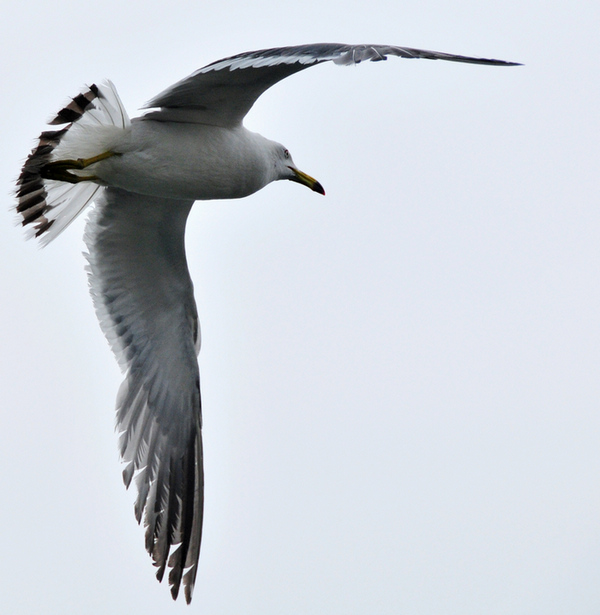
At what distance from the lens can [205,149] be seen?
6496 mm

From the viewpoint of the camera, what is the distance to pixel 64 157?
644 cm

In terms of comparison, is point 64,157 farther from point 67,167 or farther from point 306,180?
point 306,180

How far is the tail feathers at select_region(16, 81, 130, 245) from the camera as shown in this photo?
20.1ft

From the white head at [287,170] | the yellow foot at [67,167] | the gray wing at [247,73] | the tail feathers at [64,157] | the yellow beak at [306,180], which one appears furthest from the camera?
the yellow beak at [306,180]

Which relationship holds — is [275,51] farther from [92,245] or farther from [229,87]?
[92,245]

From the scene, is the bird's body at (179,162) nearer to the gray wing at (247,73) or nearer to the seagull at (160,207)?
the seagull at (160,207)

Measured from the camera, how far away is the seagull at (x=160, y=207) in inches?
243

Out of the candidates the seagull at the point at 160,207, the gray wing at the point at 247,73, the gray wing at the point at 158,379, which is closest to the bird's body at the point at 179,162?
the seagull at the point at 160,207

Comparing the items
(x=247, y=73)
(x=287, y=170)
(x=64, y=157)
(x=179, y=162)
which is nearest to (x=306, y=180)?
(x=287, y=170)

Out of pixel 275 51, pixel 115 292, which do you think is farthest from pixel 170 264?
pixel 275 51

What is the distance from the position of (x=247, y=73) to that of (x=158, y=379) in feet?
9.18

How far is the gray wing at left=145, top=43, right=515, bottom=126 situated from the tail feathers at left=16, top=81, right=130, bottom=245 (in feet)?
0.88

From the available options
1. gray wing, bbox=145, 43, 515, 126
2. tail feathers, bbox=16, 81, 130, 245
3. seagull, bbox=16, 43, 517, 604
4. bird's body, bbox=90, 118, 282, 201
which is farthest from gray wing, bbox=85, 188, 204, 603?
gray wing, bbox=145, 43, 515, 126

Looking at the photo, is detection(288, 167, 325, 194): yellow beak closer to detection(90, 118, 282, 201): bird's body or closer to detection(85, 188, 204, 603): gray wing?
detection(85, 188, 204, 603): gray wing
